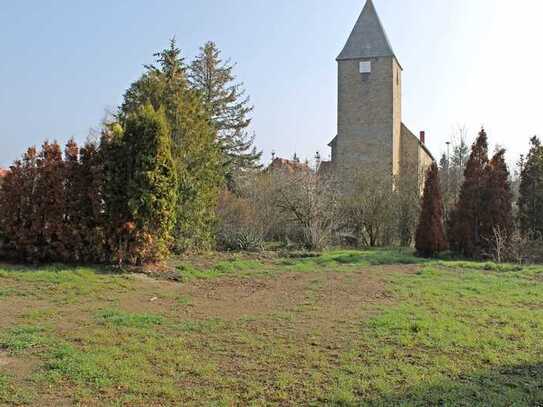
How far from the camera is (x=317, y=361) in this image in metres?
5.05

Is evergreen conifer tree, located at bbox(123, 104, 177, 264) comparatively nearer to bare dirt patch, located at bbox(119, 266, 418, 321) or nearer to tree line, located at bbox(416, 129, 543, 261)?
bare dirt patch, located at bbox(119, 266, 418, 321)

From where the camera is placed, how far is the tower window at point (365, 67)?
34875 mm

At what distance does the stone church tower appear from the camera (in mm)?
34312

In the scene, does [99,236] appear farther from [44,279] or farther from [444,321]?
[444,321]

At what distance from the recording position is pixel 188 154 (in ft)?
43.4

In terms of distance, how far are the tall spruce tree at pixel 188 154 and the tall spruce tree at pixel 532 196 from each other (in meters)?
9.77

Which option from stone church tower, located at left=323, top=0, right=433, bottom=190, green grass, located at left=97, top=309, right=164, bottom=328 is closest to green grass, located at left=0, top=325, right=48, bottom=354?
green grass, located at left=97, top=309, right=164, bottom=328

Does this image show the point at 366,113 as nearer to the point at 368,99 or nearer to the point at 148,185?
the point at 368,99

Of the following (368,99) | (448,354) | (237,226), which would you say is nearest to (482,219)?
(237,226)

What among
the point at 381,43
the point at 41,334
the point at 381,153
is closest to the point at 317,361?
the point at 41,334

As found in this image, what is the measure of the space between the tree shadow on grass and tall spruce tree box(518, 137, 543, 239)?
12.3 metres

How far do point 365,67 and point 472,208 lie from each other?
21792mm

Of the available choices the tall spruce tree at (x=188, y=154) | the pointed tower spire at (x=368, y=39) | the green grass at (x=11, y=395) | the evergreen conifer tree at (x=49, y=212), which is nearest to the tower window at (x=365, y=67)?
the pointed tower spire at (x=368, y=39)

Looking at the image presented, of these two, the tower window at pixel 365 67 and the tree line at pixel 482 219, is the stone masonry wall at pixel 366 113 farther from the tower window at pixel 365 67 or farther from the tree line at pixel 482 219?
the tree line at pixel 482 219
